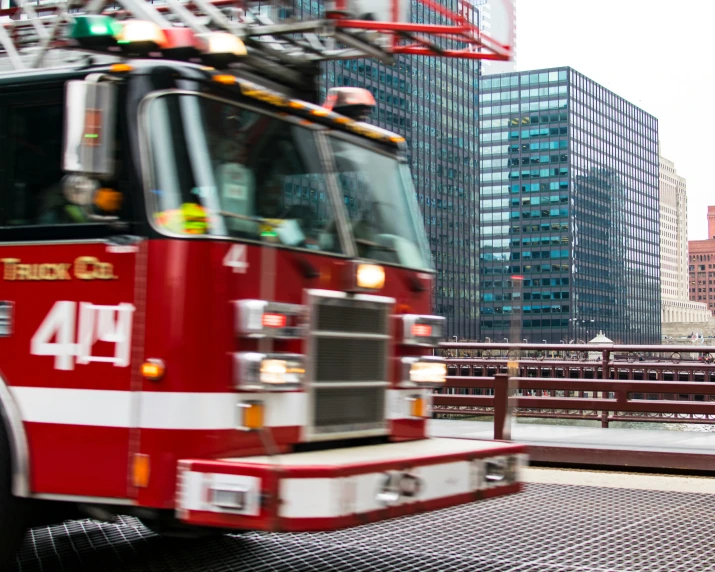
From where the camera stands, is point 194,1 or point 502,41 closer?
point 194,1

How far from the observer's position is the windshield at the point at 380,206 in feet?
21.6

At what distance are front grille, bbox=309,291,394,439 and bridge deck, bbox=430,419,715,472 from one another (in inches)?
225

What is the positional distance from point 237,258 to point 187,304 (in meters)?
0.38

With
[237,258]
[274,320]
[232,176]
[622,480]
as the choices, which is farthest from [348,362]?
[622,480]

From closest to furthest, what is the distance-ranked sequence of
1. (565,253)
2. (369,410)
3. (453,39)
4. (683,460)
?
(369,410)
(453,39)
(683,460)
(565,253)

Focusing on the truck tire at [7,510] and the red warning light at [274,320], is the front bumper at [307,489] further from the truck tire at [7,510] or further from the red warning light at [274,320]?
the truck tire at [7,510]

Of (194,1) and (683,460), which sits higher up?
(194,1)

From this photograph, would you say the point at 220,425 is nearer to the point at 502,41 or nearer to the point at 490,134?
the point at 502,41

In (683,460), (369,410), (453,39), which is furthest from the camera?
(683,460)

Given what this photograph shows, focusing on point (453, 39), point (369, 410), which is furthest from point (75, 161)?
point (453, 39)

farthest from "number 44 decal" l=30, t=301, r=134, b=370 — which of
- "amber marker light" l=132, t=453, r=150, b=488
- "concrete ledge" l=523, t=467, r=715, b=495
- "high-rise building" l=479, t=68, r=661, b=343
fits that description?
"high-rise building" l=479, t=68, r=661, b=343

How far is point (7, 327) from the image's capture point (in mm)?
5824

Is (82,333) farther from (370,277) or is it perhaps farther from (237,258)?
(370,277)

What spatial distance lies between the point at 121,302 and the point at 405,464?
178cm
